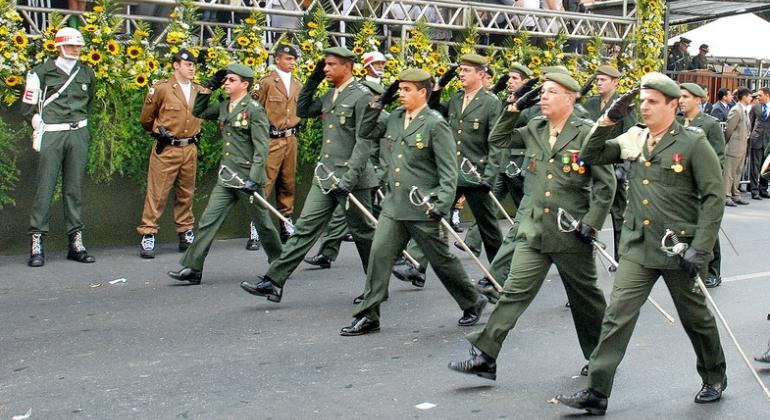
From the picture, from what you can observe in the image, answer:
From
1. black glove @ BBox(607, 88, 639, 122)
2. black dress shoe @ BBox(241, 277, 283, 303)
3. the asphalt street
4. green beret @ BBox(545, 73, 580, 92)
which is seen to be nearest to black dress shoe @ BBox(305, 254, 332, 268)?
the asphalt street

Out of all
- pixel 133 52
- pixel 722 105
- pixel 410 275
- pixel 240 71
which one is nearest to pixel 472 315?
pixel 410 275

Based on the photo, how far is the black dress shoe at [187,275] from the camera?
31.6 feet

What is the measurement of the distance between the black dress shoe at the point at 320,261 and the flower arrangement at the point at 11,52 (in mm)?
3273

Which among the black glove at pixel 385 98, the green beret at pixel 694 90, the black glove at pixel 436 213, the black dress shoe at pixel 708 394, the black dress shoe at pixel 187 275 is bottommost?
the black dress shoe at pixel 187 275

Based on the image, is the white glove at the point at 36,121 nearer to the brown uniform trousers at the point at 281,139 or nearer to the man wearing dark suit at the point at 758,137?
the brown uniform trousers at the point at 281,139

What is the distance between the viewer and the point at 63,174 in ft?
35.1

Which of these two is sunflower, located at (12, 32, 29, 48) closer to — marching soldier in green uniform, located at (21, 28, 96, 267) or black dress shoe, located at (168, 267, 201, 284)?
marching soldier in green uniform, located at (21, 28, 96, 267)

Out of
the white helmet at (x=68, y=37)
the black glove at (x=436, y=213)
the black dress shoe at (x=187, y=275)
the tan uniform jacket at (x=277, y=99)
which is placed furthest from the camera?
the tan uniform jacket at (x=277, y=99)

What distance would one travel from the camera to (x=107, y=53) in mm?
11141

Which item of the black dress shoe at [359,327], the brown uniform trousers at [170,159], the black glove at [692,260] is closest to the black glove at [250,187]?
the brown uniform trousers at [170,159]

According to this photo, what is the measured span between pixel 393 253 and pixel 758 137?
12.4 m

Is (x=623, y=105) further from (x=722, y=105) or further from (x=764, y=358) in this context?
(x=722, y=105)

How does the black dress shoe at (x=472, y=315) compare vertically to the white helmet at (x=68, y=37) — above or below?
below

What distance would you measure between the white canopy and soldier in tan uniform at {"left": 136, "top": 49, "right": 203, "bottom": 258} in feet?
39.0
